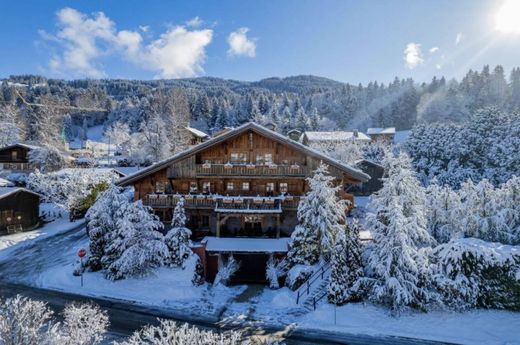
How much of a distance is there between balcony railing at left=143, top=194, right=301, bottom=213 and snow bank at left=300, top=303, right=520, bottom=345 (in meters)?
10.7

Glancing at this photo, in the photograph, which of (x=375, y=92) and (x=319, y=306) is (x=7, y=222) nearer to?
(x=319, y=306)

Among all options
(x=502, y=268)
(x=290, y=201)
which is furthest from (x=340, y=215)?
(x=502, y=268)

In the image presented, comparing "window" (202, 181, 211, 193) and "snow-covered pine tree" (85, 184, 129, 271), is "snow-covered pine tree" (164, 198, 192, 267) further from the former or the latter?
"window" (202, 181, 211, 193)

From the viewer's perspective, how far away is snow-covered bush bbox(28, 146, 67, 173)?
55844 millimetres

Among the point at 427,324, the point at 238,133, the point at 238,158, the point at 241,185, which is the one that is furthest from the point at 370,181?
the point at 427,324

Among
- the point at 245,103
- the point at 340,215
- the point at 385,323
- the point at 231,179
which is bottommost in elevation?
the point at 385,323

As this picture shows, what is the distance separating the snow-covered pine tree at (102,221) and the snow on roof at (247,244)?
23.2ft

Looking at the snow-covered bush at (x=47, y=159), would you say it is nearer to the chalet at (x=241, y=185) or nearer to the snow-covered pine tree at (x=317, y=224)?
the chalet at (x=241, y=185)

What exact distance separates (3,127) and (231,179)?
72.8 metres

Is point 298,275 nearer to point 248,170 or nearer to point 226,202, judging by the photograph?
point 226,202

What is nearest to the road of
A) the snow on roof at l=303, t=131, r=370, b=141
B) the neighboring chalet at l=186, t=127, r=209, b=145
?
the neighboring chalet at l=186, t=127, r=209, b=145

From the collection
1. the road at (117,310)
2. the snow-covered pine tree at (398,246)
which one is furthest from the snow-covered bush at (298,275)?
the road at (117,310)

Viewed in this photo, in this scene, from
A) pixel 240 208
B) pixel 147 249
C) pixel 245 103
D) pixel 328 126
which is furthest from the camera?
pixel 245 103

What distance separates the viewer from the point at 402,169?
21.3 metres
